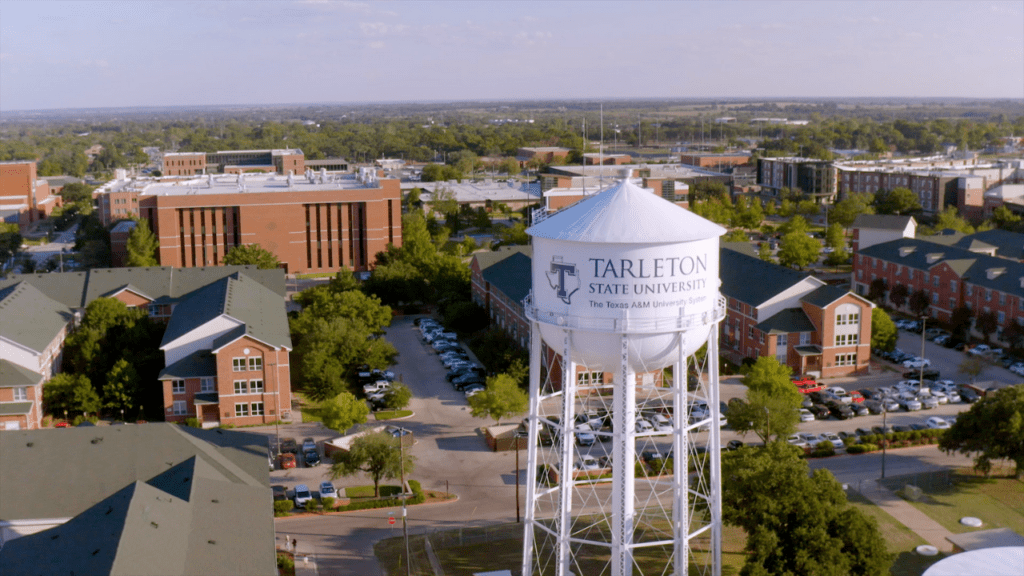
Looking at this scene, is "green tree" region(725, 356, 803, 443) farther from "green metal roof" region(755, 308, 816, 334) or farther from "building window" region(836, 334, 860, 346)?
"building window" region(836, 334, 860, 346)

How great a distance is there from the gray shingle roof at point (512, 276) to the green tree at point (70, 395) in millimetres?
24330

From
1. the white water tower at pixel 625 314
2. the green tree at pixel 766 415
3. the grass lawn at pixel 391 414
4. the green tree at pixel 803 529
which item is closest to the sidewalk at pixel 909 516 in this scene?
the green tree at pixel 766 415

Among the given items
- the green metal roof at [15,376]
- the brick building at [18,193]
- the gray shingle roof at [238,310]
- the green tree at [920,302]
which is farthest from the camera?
the brick building at [18,193]

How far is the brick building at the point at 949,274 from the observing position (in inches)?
2485

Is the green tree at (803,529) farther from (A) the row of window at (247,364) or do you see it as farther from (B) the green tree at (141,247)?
(B) the green tree at (141,247)

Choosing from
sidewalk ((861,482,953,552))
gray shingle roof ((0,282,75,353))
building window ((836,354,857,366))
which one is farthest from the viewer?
building window ((836,354,857,366))

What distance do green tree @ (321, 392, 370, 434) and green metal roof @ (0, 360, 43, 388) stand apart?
14.6 metres

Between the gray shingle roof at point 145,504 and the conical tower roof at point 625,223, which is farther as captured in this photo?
the conical tower roof at point 625,223

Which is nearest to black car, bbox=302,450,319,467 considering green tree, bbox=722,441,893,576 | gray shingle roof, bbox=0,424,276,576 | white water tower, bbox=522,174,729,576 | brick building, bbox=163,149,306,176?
gray shingle roof, bbox=0,424,276,576

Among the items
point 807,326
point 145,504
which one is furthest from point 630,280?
point 807,326

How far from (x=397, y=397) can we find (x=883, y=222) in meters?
46.9

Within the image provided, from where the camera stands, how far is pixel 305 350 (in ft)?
183

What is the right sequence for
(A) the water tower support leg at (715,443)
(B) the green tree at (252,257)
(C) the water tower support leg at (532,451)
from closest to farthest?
(A) the water tower support leg at (715,443) < (C) the water tower support leg at (532,451) < (B) the green tree at (252,257)

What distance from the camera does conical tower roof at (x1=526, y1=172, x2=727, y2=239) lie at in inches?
1068
